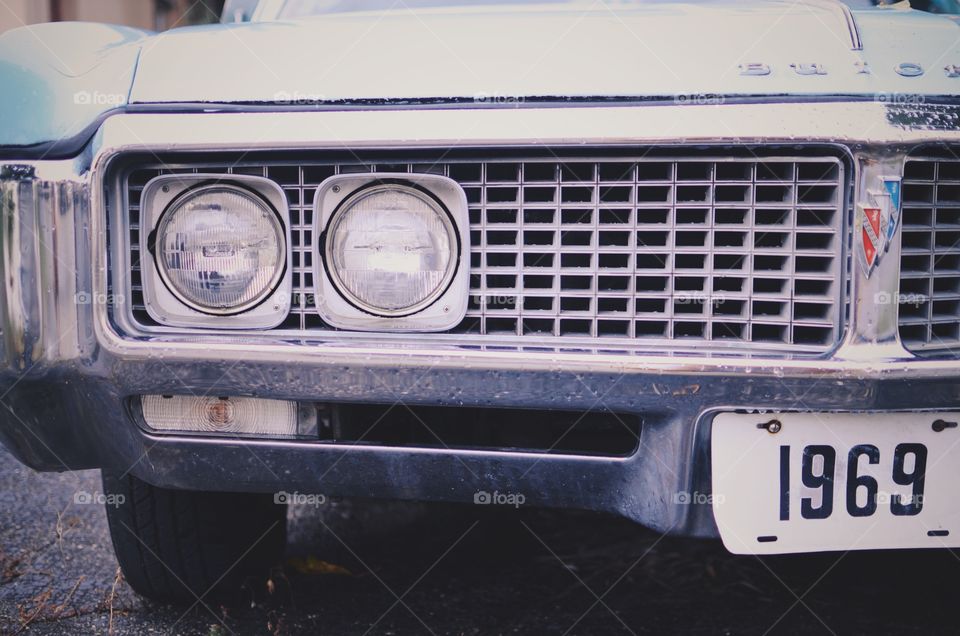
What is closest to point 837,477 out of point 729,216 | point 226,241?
point 729,216

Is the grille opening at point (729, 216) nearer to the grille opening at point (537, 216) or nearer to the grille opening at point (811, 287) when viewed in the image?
the grille opening at point (811, 287)

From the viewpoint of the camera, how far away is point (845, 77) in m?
1.38

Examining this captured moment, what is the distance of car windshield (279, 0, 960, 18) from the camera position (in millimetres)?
2029

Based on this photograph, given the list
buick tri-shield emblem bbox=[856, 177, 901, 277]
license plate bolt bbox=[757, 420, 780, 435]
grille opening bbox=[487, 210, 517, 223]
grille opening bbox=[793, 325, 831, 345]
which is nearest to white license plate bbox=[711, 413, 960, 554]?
license plate bolt bbox=[757, 420, 780, 435]

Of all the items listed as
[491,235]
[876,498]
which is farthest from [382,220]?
[876,498]

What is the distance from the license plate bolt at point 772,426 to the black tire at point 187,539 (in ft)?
3.92

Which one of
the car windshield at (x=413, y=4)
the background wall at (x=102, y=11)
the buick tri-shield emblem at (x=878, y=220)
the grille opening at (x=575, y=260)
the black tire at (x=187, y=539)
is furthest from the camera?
the background wall at (x=102, y=11)

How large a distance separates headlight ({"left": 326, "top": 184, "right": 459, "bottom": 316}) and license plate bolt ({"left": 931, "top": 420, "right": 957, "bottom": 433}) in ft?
2.79

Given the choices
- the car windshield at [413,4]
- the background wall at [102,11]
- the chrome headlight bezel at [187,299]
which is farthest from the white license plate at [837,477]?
the background wall at [102,11]

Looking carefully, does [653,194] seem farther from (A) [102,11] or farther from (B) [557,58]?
(A) [102,11]

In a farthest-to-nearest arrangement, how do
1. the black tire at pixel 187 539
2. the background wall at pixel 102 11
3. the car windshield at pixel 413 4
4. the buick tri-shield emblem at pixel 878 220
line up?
the background wall at pixel 102 11
the car windshield at pixel 413 4
the black tire at pixel 187 539
the buick tri-shield emblem at pixel 878 220

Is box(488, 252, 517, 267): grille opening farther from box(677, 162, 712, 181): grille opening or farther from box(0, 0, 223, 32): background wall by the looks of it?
box(0, 0, 223, 32): background wall

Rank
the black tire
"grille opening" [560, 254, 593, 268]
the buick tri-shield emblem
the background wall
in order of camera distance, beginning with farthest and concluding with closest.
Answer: the background wall → the black tire → "grille opening" [560, 254, 593, 268] → the buick tri-shield emblem

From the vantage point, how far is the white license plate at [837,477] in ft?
4.61
